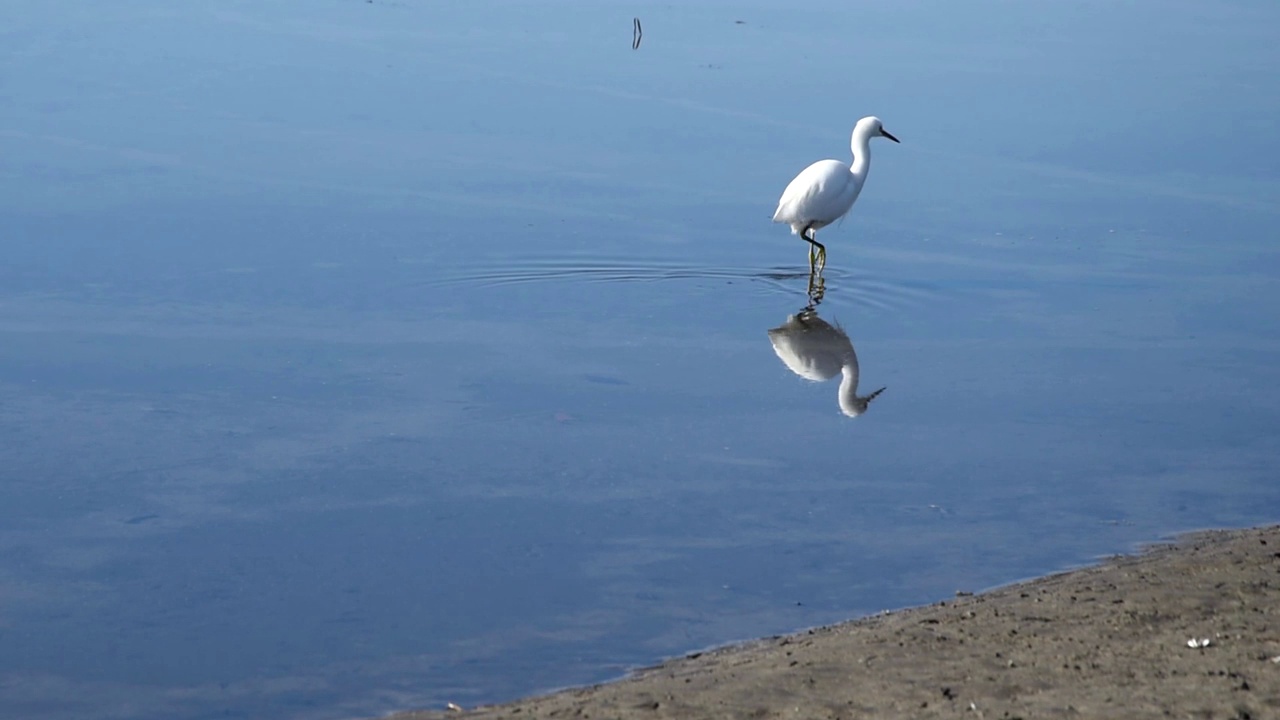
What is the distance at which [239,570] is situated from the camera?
7.03 metres

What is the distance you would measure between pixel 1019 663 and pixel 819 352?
5.42 meters

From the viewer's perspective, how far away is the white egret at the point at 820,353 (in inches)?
391

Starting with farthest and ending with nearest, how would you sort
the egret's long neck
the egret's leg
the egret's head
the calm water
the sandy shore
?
the egret's head → the egret's long neck → the egret's leg → the calm water → the sandy shore

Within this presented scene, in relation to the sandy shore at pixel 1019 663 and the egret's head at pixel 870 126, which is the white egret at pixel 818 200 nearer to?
the egret's head at pixel 870 126

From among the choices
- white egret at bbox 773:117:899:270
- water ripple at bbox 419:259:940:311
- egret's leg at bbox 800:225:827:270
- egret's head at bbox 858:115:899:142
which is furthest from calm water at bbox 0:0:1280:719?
egret's head at bbox 858:115:899:142

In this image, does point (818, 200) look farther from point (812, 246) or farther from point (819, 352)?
point (819, 352)

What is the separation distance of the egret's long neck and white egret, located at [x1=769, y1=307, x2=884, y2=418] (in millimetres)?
2116

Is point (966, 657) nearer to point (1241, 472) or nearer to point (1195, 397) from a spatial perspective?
point (1241, 472)

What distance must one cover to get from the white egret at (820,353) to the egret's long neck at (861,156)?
2.12 m

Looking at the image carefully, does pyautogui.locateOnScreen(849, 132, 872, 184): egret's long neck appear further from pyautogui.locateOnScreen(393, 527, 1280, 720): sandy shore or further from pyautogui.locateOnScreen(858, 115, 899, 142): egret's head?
pyautogui.locateOnScreen(393, 527, 1280, 720): sandy shore

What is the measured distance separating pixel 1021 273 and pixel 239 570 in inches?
290

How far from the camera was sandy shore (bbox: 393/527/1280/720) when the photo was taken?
5.01m

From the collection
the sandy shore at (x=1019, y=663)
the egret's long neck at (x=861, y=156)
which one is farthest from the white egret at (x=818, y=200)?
the sandy shore at (x=1019, y=663)

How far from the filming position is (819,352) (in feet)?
35.6
